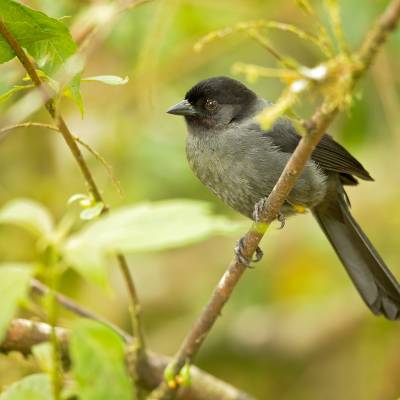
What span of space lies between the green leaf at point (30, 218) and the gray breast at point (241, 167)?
2.40 m

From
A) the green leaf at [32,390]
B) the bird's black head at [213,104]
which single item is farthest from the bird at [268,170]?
the green leaf at [32,390]

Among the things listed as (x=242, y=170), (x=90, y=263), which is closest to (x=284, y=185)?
(x=90, y=263)

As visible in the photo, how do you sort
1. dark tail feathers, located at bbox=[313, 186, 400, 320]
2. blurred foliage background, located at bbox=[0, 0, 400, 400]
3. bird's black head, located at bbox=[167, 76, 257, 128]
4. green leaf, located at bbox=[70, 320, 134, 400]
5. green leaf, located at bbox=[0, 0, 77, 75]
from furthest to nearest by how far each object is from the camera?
1. blurred foliage background, located at bbox=[0, 0, 400, 400]
2. bird's black head, located at bbox=[167, 76, 257, 128]
3. dark tail feathers, located at bbox=[313, 186, 400, 320]
4. green leaf, located at bbox=[0, 0, 77, 75]
5. green leaf, located at bbox=[70, 320, 134, 400]

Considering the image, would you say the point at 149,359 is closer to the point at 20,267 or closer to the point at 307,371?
the point at 20,267

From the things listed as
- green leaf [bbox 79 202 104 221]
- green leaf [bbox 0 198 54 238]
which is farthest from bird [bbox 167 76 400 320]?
green leaf [bbox 0 198 54 238]

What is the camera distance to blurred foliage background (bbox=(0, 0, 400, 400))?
5066mm

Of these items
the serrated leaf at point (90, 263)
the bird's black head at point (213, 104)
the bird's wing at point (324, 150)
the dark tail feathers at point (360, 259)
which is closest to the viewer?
the serrated leaf at point (90, 263)

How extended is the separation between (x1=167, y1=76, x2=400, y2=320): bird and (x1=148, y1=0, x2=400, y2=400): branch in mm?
987

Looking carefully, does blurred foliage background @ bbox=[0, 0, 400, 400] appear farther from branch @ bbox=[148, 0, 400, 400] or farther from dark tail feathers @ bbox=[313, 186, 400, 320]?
branch @ bbox=[148, 0, 400, 400]

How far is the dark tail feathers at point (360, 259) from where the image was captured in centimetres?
374

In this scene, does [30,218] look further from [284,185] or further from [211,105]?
[211,105]

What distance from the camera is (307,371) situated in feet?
17.5

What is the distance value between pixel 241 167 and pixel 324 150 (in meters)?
0.52

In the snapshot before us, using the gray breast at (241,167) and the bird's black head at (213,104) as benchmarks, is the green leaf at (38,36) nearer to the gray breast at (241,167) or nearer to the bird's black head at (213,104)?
the gray breast at (241,167)
